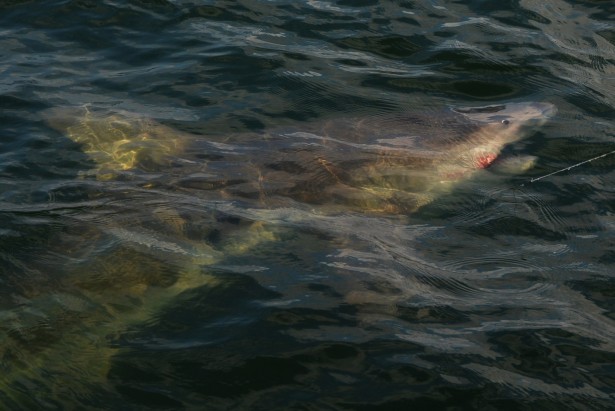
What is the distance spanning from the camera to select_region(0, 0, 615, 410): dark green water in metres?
4.46

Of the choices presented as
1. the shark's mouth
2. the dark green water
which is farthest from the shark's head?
the dark green water

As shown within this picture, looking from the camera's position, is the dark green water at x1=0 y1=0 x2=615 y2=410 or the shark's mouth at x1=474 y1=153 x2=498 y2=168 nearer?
the dark green water at x1=0 y1=0 x2=615 y2=410

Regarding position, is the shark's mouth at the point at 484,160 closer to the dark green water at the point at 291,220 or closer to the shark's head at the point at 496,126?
the shark's head at the point at 496,126

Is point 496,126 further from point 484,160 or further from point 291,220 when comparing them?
point 291,220

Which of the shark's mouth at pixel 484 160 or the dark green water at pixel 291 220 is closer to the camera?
the dark green water at pixel 291 220

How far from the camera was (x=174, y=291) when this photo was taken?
5.25m

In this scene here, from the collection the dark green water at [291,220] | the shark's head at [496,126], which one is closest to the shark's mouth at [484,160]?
the shark's head at [496,126]

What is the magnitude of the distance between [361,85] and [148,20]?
8.67ft

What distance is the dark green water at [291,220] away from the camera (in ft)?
14.6

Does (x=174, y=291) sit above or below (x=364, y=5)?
below

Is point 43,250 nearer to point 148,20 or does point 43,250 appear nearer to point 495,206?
point 495,206

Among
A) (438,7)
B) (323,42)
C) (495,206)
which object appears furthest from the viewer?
(438,7)

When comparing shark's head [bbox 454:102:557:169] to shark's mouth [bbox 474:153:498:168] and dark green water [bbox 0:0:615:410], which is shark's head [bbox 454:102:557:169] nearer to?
shark's mouth [bbox 474:153:498:168]

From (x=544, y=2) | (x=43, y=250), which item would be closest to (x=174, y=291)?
(x=43, y=250)
